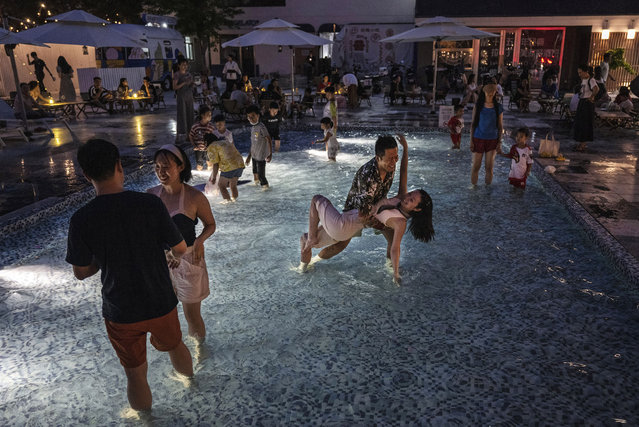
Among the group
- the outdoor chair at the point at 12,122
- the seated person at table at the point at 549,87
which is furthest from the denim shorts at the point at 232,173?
the seated person at table at the point at 549,87

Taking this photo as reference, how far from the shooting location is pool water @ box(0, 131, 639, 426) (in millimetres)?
3299

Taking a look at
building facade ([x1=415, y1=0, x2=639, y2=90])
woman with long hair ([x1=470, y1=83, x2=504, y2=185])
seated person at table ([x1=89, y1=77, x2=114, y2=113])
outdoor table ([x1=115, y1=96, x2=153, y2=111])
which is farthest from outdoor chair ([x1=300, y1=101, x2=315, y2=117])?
woman with long hair ([x1=470, y1=83, x2=504, y2=185])

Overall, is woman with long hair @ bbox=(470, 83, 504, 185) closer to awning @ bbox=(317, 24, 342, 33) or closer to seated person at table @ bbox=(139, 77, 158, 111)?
seated person at table @ bbox=(139, 77, 158, 111)

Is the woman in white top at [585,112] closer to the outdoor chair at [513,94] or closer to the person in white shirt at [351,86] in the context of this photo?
the outdoor chair at [513,94]

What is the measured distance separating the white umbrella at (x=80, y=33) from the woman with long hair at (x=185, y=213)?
1014 cm

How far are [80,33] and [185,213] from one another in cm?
1118

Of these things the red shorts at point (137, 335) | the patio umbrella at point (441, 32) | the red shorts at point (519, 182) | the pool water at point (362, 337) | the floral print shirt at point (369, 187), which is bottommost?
the pool water at point (362, 337)

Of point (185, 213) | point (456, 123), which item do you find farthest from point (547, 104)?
point (185, 213)

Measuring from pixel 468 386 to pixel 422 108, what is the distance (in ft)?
58.4

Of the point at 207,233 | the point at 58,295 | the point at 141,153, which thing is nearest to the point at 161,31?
the point at 141,153

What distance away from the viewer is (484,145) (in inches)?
309

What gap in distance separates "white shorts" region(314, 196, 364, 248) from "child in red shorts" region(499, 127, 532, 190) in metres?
4.12

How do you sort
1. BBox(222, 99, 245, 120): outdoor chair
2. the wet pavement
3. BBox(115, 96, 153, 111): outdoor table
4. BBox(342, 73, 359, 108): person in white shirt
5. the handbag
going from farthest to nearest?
1. BBox(342, 73, 359, 108): person in white shirt
2. BBox(115, 96, 153, 111): outdoor table
3. BBox(222, 99, 245, 120): outdoor chair
4. the handbag
5. the wet pavement

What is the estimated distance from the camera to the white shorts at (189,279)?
336 centimetres
